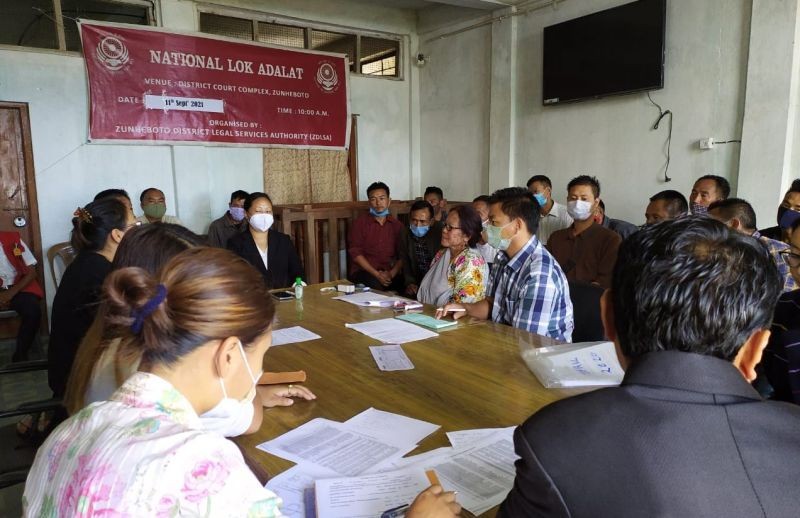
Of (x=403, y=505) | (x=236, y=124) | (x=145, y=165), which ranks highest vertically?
(x=236, y=124)

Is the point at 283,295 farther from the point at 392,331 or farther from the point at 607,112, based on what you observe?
the point at 607,112

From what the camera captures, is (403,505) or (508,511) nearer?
(508,511)

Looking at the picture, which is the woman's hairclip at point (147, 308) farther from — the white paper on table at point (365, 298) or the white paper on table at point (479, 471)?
the white paper on table at point (365, 298)

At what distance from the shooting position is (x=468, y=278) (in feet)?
8.82

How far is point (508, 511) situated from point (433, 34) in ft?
21.4

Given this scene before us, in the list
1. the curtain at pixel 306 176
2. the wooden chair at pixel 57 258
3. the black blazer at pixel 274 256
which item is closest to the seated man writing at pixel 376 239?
the black blazer at pixel 274 256

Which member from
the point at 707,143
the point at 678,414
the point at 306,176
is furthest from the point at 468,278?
the point at 306,176

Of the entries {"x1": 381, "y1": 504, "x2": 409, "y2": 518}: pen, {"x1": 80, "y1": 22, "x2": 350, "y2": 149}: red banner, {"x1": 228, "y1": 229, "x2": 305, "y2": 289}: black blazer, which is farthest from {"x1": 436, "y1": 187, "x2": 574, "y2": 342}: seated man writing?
{"x1": 80, "y1": 22, "x2": 350, "y2": 149}: red banner

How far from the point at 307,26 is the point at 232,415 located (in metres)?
5.56

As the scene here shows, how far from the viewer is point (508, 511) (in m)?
0.76

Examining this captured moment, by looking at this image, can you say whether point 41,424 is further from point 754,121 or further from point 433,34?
point 433,34

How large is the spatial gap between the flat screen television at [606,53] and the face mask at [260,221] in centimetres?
299

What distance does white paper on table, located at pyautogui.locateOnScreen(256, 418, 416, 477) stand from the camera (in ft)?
3.81

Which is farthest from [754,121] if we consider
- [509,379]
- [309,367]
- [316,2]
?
[316,2]
